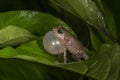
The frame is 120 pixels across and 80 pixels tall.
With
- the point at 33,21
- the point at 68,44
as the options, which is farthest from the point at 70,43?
the point at 33,21

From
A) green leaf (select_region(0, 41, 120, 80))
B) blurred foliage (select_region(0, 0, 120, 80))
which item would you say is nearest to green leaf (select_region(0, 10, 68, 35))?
blurred foliage (select_region(0, 0, 120, 80))

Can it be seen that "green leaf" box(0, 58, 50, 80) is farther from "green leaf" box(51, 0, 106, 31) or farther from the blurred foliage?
"green leaf" box(51, 0, 106, 31)

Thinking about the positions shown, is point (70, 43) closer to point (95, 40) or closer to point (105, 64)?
point (95, 40)

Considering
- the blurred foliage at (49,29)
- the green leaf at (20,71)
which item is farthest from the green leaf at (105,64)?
the green leaf at (20,71)

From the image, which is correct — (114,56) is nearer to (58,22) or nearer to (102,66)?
(102,66)

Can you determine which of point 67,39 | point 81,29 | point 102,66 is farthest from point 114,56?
point 81,29

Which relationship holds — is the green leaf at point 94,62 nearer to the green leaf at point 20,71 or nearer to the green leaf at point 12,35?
the green leaf at point 12,35
